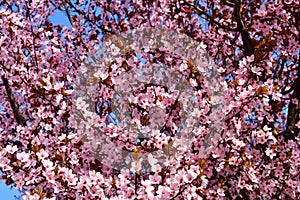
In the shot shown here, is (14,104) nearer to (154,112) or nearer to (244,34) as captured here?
(154,112)

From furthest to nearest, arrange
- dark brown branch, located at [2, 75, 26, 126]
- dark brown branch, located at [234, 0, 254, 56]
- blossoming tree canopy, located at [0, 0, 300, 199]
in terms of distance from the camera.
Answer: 1. dark brown branch, located at [2, 75, 26, 126]
2. dark brown branch, located at [234, 0, 254, 56]
3. blossoming tree canopy, located at [0, 0, 300, 199]

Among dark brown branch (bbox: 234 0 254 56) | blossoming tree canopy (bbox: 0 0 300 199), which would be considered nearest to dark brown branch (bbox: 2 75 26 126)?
blossoming tree canopy (bbox: 0 0 300 199)

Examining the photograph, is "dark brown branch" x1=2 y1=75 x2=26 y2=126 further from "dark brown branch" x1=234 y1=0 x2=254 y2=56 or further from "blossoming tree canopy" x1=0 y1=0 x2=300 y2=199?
"dark brown branch" x1=234 y1=0 x2=254 y2=56

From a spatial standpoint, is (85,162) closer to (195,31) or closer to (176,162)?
(176,162)

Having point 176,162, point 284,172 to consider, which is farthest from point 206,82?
point 284,172

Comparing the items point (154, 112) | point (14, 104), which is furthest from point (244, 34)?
point (14, 104)

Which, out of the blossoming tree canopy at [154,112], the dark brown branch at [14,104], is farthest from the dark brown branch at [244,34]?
the dark brown branch at [14,104]

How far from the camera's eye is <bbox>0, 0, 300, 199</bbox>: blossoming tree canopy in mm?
4992

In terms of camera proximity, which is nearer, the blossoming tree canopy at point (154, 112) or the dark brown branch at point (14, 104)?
the blossoming tree canopy at point (154, 112)

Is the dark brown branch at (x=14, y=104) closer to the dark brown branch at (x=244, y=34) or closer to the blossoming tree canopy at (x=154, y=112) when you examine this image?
the blossoming tree canopy at (x=154, y=112)

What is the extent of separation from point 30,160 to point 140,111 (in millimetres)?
1477

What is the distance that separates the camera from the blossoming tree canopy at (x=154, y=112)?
4.99 meters

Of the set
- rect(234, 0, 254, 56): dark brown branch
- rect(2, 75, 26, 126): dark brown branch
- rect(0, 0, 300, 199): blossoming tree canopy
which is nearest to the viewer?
rect(0, 0, 300, 199): blossoming tree canopy

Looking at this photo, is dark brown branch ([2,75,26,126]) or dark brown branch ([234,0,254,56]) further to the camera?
dark brown branch ([2,75,26,126])
